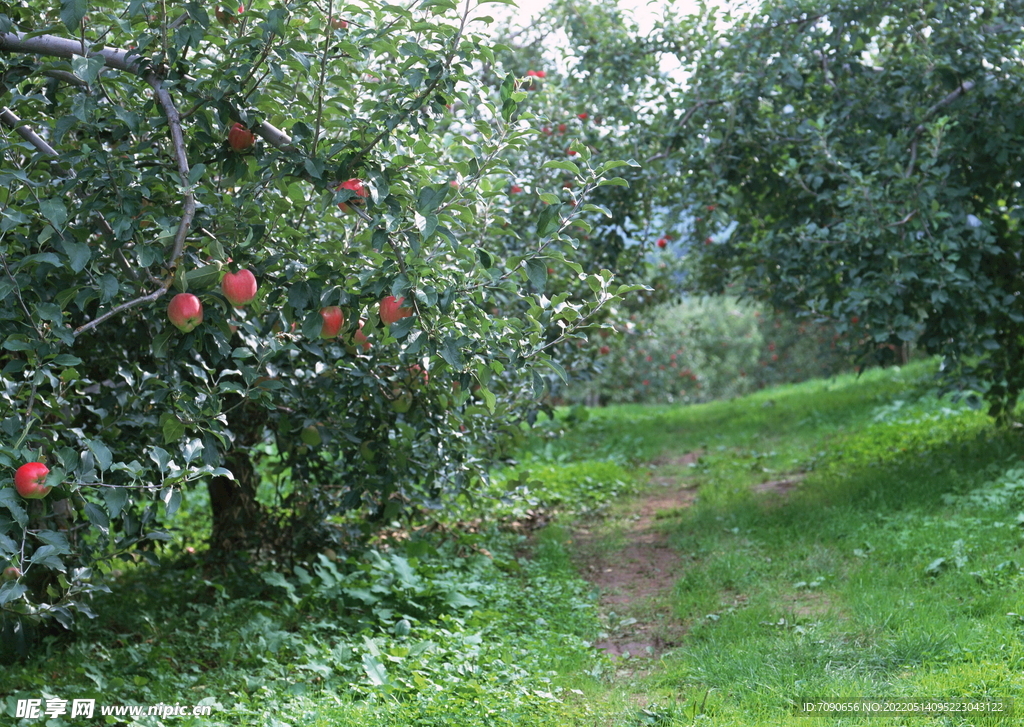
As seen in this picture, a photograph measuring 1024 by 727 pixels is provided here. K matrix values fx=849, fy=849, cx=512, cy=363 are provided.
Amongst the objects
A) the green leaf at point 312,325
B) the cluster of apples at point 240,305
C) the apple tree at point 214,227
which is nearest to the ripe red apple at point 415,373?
the apple tree at point 214,227

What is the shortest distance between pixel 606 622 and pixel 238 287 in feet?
8.77

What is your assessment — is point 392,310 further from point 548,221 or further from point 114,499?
point 114,499

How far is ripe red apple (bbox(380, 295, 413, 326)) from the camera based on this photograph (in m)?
2.93

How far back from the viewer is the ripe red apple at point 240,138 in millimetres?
3053

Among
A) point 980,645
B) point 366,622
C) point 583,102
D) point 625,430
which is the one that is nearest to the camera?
point 980,645

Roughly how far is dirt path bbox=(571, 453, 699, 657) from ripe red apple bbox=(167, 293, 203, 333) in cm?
247

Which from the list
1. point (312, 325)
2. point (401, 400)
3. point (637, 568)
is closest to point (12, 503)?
point (312, 325)

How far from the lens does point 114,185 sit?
2.84m

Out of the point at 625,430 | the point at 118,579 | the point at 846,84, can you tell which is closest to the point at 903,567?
the point at 846,84

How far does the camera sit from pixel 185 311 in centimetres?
271

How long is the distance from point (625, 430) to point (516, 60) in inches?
187

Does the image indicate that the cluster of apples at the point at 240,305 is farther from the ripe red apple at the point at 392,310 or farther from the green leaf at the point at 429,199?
the green leaf at the point at 429,199

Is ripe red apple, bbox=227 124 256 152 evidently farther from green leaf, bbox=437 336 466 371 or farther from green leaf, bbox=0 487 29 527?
green leaf, bbox=0 487 29 527

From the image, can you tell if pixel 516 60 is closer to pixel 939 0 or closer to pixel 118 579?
pixel 939 0
